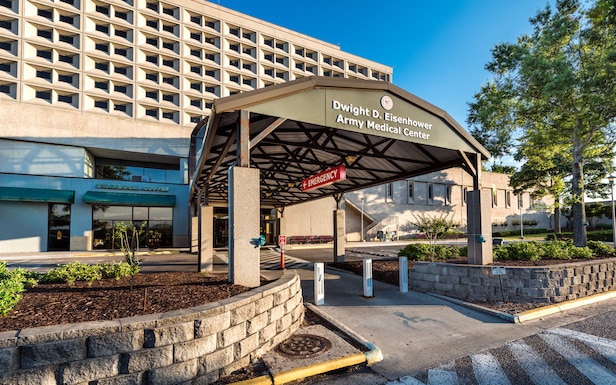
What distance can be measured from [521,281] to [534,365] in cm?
373

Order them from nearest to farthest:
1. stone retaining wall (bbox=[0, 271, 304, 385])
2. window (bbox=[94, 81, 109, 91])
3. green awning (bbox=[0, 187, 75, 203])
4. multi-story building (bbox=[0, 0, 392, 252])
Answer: stone retaining wall (bbox=[0, 271, 304, 385]) → green awning (bbox=[0, 187, 75, 203]) → multi-story building (bbox=[0, 0, 392, 252]) → window (bbox=[94, 81, 109, 91])

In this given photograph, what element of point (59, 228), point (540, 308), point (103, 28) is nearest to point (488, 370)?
point (540, 308)

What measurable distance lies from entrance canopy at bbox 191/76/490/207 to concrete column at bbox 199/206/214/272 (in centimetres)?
159

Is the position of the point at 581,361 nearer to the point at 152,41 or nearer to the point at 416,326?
the point at 416,326

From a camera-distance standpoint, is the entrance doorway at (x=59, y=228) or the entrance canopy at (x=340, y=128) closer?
the entrance canopy at (x=340, y=128)

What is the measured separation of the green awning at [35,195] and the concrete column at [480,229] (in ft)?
89.7

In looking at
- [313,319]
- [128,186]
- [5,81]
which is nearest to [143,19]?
[5,81]

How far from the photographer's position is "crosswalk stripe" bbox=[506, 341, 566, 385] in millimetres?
4043

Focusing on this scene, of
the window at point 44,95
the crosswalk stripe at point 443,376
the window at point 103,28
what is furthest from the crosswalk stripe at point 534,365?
the window at point 103,28

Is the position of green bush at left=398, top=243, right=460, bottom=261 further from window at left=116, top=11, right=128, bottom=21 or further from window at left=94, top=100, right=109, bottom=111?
window at left=116, top=11, right=128, bottom=21

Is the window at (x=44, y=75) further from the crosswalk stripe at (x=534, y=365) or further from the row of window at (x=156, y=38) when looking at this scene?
the crosswalk stripe at (x=534, y=365)

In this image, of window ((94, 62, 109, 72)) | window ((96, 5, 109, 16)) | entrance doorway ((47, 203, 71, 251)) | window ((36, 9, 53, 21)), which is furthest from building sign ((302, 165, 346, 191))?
window ((96, 5, 109, 16))

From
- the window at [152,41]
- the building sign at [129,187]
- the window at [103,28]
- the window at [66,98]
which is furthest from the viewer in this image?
the window at [152,41]

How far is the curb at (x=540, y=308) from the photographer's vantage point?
256 inches
